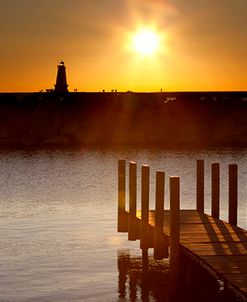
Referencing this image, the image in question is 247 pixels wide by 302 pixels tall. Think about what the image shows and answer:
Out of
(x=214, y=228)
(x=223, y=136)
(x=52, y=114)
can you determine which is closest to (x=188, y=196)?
(x=214, y=228)

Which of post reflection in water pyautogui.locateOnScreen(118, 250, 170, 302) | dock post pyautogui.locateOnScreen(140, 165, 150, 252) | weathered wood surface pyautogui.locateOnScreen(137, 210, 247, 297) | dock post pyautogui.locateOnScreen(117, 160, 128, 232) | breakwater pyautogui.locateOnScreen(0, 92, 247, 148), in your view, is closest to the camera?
weathered wood surface pyautogui.locateOnScreen(137, 210, 247, 297)

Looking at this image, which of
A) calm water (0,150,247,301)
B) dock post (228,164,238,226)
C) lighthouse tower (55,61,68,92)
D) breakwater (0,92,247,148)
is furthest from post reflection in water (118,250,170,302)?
lighthouse tower (55,61,68,92)

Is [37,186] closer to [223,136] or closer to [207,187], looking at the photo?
[207,187]

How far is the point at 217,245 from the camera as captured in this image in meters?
17.3

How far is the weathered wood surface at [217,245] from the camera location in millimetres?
14896

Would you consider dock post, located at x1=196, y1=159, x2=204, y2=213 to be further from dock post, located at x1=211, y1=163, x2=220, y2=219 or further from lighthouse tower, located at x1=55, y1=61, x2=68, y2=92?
lighthouse tower, located at x1=55, y1=61, x2=68, y2=92

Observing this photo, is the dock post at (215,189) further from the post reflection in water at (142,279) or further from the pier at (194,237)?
the post reflection in water at (142,279)

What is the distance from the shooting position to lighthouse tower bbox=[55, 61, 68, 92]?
12500 cm

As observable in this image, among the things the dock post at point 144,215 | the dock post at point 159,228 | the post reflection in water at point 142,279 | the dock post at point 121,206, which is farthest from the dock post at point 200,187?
the dock post at point 159,228

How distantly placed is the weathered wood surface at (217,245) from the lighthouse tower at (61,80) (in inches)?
4121

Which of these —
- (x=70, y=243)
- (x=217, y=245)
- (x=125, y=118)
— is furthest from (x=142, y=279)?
(x=125, y=118)

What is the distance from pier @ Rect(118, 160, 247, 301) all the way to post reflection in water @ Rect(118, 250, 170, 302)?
1.72ft

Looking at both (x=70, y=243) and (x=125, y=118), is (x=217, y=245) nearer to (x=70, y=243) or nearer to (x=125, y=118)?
(x=70, y=243)

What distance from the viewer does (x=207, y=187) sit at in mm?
46125
